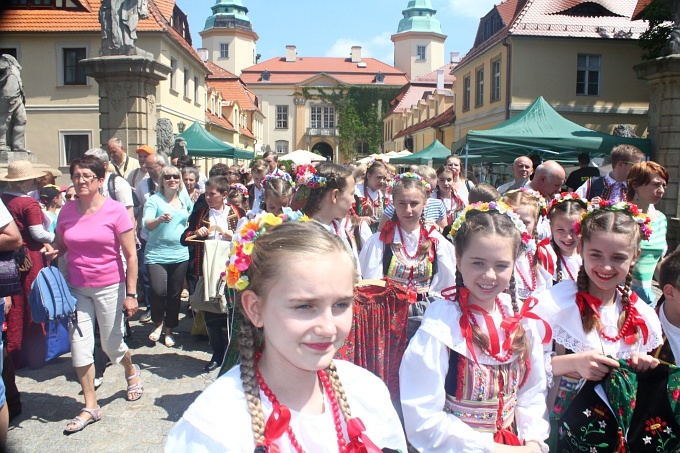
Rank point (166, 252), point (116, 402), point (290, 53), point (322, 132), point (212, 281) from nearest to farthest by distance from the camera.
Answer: point (116, 402), point (212, 281), point (166, 252), point (322, 132), point (290, 53)

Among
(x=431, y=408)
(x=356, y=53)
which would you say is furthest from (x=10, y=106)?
(x=356, y=53)

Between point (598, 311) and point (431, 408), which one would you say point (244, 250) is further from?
point (598, 311)

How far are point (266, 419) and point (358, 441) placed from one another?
0.88ft

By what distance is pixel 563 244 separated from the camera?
4031mm

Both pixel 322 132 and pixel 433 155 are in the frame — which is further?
pixel 322 132

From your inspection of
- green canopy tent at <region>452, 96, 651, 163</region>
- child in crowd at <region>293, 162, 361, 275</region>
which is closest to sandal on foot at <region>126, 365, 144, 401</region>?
child in crowd at <region>293, 162, 361, 275</region>

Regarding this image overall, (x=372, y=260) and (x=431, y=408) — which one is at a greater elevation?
(x=372, y=260)

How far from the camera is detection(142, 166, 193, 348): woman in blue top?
237 inches

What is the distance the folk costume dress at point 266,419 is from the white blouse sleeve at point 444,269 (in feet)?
7.53

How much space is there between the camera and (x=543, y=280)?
3984 millimetres

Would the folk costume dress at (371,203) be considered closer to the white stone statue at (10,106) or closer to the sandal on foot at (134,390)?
the sandal on foot at (134,390)

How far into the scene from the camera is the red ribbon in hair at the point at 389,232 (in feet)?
13.9

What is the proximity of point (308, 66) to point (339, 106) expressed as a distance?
1340 centimetres

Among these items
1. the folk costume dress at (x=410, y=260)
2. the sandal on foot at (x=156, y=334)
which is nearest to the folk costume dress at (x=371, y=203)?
the sandal on foot at (x=156, y=334)
